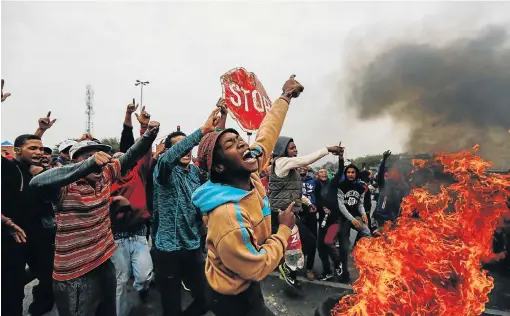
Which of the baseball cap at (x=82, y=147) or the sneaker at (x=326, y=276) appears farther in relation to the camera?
the sneaker at (x=326, y=276)

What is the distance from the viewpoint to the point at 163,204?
346cm

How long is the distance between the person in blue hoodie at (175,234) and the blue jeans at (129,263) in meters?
0.47

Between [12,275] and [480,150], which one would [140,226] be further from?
[480,150]

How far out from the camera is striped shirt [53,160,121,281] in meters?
2.52

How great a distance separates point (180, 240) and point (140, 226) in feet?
2.51

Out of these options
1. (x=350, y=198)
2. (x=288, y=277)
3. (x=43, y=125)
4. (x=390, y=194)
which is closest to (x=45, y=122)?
(x=43, y=125)

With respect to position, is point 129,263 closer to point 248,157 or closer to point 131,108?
point 131,108

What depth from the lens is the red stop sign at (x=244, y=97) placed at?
15.2 feet

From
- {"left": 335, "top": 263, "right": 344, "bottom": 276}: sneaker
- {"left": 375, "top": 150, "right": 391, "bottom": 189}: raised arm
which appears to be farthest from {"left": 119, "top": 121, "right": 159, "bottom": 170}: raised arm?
{"left": 375, "top": 150, "right": 391, "bottom": 189}: raised arm

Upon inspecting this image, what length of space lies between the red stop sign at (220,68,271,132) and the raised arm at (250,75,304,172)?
1.77 meters

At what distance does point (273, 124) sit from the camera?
9.09 ft

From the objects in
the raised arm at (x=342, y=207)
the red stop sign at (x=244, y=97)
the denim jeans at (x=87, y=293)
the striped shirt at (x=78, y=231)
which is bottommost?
the denim jeans at (x=87, y=293)

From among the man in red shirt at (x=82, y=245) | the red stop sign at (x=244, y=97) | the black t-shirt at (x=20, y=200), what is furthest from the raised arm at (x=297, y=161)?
the black t-shirt at (x=20, y=200)

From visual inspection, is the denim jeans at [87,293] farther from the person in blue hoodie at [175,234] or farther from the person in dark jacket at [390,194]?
the person in dark jacket at [390,194]
